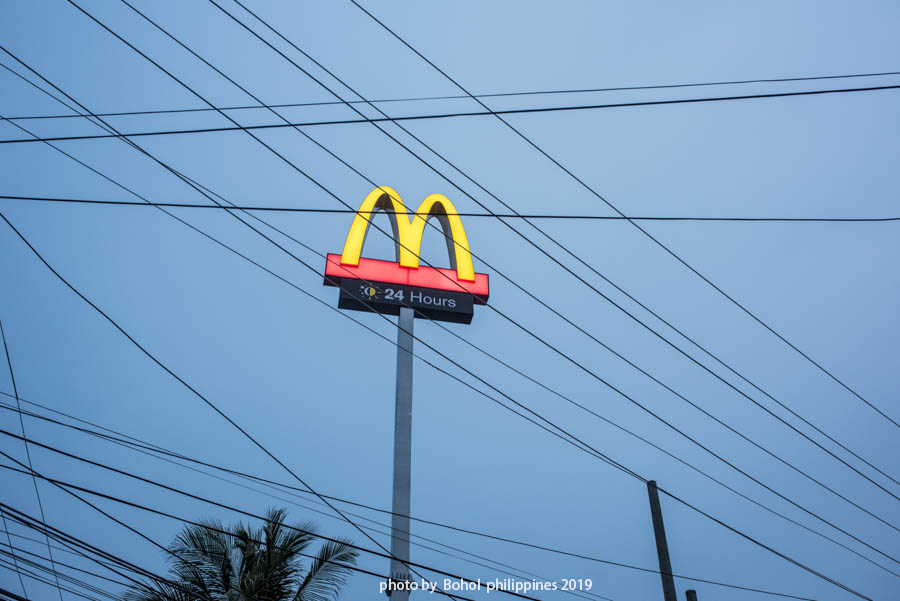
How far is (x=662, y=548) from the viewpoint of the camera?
18.2 m

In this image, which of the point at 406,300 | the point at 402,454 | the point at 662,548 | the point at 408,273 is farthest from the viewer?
the point at 662,548

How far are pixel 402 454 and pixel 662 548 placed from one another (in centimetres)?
836

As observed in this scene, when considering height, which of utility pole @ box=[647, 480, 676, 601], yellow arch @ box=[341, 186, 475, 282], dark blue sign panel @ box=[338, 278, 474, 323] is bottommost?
utility pole @ box=[647, 480, 676, 601]

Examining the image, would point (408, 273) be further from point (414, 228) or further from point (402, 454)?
point (402, 454)

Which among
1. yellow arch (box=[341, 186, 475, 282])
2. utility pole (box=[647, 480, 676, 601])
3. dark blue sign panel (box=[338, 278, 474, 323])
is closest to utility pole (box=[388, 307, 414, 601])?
dark blue sign panel (box=[338, 278, 474, 323])

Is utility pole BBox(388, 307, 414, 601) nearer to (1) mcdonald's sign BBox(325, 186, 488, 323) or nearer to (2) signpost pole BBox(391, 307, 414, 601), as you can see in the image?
(2) signpost pole BBox(391, 307, 414, 601)

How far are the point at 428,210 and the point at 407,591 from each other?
30.1ft

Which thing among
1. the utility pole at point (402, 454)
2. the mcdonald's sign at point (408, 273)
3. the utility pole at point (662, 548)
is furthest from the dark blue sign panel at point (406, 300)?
the utility pole at point (662, 548)

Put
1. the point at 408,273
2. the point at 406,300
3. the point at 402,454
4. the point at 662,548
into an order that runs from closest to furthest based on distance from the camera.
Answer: the point at 402,454, the point at 406,300, the point at 408,273, the point at 662,548

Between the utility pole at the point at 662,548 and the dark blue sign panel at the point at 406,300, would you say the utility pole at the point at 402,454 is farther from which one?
the utility pole at the point at 662,548

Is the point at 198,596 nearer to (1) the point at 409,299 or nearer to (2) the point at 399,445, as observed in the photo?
(2) the point at 399,445

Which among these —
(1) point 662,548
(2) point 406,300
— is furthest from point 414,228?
(1) point 662,548

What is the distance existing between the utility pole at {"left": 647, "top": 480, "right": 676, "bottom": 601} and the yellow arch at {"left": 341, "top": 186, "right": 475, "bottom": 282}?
8290 millimetres

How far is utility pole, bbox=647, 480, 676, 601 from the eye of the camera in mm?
17422
